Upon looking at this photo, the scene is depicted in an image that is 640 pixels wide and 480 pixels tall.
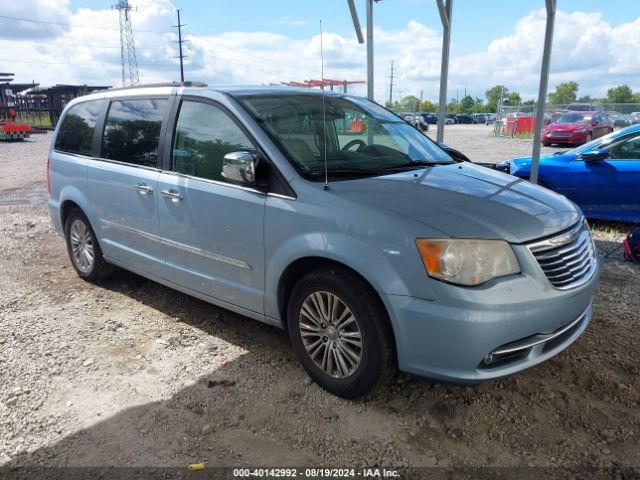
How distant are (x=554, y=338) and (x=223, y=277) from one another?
2.07m

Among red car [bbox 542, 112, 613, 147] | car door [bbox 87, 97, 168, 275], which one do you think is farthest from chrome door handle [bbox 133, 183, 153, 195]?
red car [bbox 542, 112, 613, 147]

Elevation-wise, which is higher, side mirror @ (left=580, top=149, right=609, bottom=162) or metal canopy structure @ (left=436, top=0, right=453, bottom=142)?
metal canopy structure @ (left=436, top=0, right=453, bottom=142)

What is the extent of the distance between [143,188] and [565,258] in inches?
117

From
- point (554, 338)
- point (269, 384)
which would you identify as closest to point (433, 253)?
point (554, 338)

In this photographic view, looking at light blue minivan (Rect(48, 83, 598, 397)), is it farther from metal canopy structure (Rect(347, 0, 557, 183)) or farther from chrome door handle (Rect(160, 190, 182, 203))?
metal canopy structure (Rect(347, 0, 557, 183))

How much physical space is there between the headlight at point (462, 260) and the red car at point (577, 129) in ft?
69.2

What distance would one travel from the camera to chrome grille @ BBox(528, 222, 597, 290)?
9.30 feet

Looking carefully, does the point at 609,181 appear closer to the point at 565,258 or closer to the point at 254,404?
the point at 565,258

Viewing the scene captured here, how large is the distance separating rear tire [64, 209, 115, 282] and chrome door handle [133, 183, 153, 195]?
107 cm

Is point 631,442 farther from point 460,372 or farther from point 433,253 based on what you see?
point 433,253

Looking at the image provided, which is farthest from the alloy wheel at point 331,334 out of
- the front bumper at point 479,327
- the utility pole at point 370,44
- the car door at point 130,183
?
the utility pole at point 370,44

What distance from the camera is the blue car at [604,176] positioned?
693cm

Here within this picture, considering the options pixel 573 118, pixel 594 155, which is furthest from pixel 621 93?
pixel 594 155

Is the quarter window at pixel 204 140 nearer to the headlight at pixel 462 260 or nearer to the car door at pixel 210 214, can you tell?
the car door at pixel 210 214
